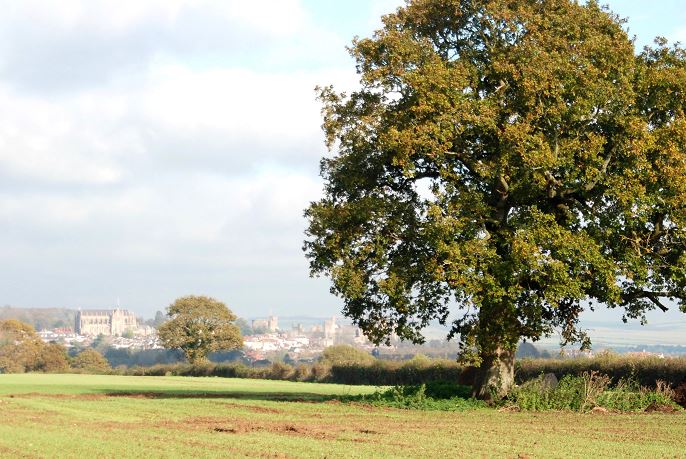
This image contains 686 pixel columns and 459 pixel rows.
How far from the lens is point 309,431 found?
2355 centimetres

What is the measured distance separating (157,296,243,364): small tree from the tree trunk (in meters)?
59.8

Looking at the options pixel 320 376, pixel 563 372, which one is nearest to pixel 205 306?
pixel 320 376

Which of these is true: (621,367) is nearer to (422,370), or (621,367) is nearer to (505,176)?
(422,370)

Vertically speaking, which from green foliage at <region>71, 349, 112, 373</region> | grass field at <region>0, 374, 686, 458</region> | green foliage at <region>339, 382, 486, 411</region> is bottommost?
grass field at <region>0, 374, 686, 458</region>

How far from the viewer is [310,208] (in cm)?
3497

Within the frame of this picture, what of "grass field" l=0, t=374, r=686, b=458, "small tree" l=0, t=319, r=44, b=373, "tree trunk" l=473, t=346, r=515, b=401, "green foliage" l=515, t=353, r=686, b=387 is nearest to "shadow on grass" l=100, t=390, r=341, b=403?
"grass field" l=0, t=374, r=686, b=458

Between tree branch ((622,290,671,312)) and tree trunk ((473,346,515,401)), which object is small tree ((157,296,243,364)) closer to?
tree trunk ((473,346,515,401))

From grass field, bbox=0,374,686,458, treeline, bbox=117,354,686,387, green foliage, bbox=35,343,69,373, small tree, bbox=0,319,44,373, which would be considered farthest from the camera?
green foliage, bbox=35,343,69,373

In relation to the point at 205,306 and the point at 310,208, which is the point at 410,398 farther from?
the point at 205,306

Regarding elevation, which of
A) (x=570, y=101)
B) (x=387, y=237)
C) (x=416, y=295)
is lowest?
(x=416, y=295)

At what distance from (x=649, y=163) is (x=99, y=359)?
101 m

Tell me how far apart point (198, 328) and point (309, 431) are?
232 ft

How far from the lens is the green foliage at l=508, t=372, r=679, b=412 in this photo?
3325 centimetres

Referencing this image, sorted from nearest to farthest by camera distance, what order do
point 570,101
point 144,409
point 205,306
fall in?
point 144,409 → point 570,101 → point 205,306
